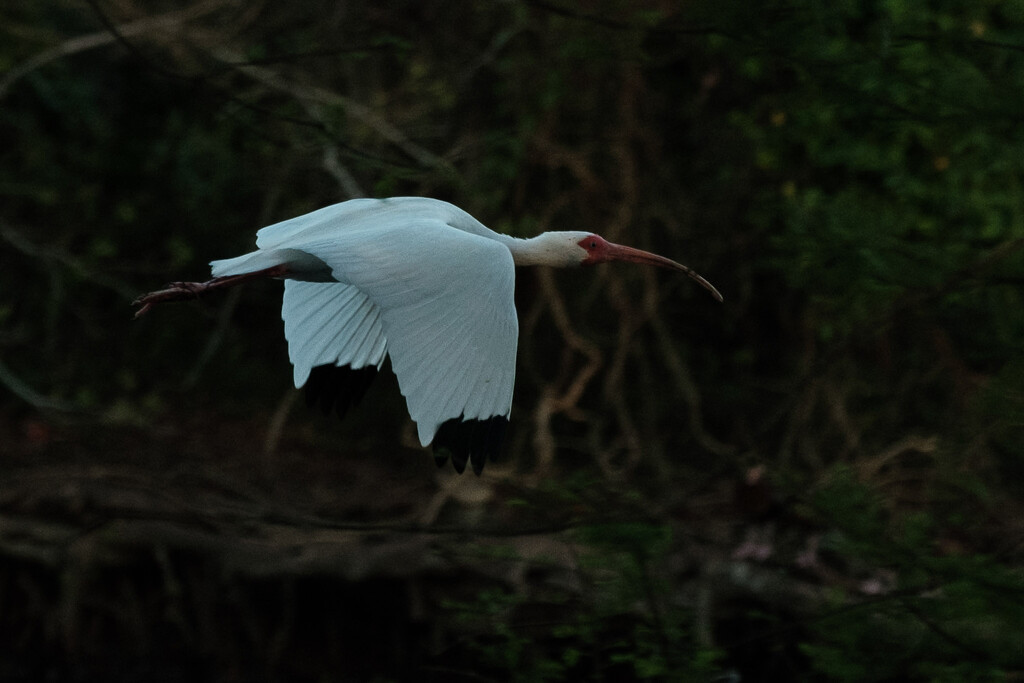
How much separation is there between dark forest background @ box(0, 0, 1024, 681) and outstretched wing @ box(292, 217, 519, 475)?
1355 millimetres

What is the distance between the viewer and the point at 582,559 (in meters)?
5.53

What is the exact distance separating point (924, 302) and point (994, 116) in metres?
1.05

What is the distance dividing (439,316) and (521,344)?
4.95 metres

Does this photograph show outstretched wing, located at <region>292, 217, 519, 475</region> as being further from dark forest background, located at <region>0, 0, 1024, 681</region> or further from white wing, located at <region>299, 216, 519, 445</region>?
dark forest background, located at <region>0, 0, 1024, 681</region>

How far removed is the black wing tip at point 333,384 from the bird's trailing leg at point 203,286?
0.71m

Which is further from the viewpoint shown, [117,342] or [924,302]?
[117,342]

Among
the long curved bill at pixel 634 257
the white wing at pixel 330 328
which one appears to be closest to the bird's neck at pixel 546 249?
the long curved bill at pixel 634 257

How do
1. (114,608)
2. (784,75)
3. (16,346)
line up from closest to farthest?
(784,75) → (114,608) → (16,346)

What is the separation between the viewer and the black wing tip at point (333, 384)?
5461 mm

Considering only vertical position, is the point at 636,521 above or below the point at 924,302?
below

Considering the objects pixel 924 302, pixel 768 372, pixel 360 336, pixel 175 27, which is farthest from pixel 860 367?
pixel 175 27

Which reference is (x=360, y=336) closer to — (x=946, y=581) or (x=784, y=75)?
(x=946, y=581)

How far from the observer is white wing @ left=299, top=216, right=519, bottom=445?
14.0 ft

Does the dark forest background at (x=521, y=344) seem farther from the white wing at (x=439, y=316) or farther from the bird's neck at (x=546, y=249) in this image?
the white wing at (x=439, y=316)
